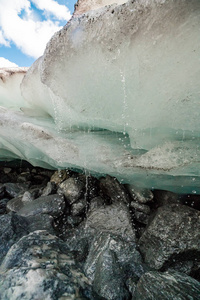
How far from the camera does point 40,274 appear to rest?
5.11 ft

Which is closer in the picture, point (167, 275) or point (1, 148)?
point (167, 275)

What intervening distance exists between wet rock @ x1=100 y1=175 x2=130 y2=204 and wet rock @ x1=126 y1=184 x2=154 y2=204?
124 millimetres

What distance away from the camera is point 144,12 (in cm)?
166

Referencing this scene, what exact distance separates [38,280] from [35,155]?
2637 millimetres

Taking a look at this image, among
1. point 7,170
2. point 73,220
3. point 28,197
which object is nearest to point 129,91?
point 73,220

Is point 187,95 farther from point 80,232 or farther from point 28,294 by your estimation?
point 80,232

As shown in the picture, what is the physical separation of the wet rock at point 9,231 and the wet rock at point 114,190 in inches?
61.4

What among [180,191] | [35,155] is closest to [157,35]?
[180,191]

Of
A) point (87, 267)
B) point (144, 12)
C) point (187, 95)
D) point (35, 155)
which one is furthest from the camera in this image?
point (35, 155)

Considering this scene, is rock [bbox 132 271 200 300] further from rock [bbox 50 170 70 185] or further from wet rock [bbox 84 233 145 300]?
rock [bbox 50 170 70 185]

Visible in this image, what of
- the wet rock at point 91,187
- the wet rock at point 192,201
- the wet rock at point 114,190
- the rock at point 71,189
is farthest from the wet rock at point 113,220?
the wet rock at point 192,201

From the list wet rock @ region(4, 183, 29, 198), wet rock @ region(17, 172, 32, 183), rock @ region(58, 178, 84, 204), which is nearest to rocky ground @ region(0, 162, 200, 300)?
rock @ region(58, 178, 84, 204)

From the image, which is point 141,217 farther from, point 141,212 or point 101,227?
point 101,227

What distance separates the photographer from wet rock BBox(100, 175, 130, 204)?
3.39 m
